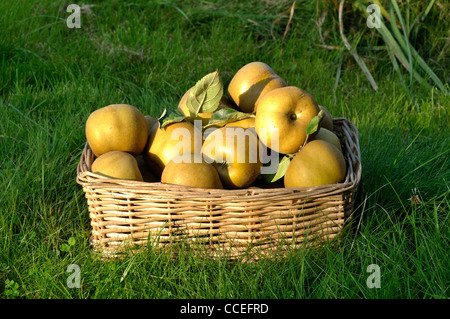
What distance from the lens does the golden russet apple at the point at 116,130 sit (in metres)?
1.89

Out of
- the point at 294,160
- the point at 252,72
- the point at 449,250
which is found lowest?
the point at 449,250

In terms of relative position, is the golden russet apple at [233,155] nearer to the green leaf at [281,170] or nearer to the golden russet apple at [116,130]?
the green leaf at [281,170]

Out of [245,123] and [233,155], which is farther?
[245,123]

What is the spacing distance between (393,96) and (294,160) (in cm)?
151

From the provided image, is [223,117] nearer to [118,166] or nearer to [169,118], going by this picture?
[169,118]

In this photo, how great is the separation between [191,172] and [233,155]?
6.9 inches

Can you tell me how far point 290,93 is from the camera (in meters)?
1.86

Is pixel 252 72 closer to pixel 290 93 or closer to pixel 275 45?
pixel 290 93

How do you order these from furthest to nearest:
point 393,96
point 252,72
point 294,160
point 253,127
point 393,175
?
point 393,96, point 393,175, point 252,72, point 253,127, point 294,160

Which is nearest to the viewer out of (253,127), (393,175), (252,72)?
(253,127)

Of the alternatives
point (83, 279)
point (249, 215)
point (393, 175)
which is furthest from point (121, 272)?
point (393, 175)

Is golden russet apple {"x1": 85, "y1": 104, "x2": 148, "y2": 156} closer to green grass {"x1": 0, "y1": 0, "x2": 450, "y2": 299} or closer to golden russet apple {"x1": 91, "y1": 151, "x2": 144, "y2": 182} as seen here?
golden russet apple {"x1": 91, "y1": 151, "x2": 144, "y2": 182}

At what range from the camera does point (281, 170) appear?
1877 millimetres

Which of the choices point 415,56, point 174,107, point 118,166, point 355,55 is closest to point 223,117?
point 118,166
